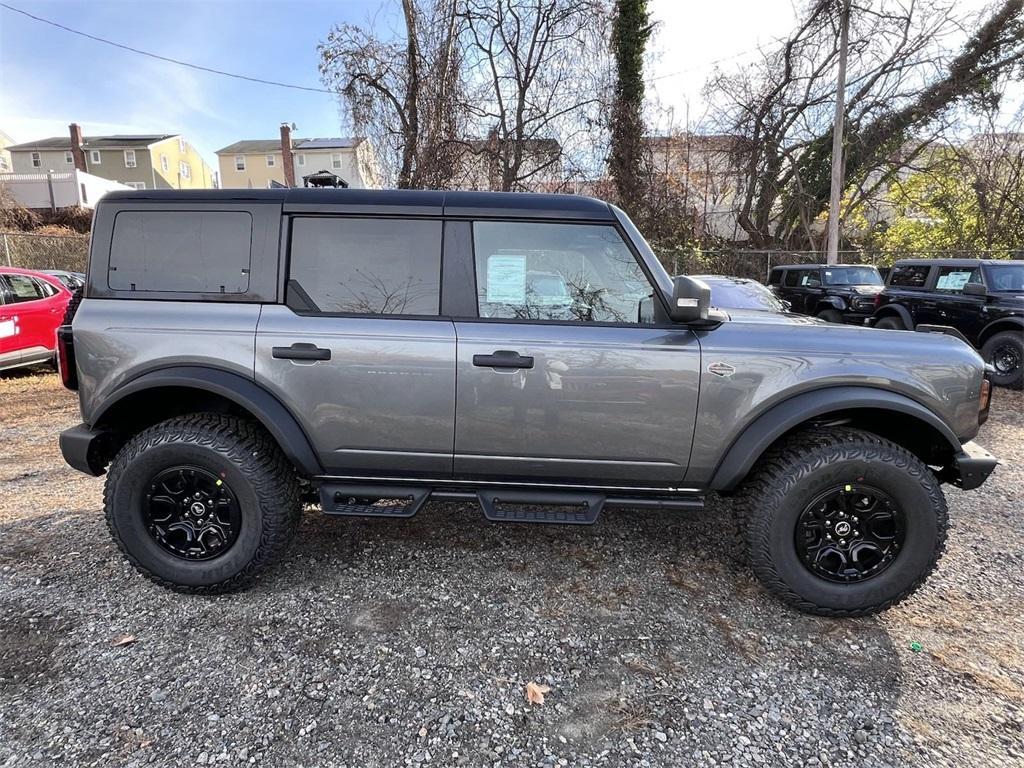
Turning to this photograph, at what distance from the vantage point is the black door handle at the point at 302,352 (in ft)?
8.84

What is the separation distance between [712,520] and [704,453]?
4.48ft

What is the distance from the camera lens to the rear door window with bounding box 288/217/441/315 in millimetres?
2773

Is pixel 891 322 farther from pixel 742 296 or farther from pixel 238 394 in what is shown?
pixel 238 394

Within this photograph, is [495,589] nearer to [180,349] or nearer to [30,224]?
[180,349]

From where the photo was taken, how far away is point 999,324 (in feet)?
24.8

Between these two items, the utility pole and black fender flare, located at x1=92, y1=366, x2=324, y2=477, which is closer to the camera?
black fender flare, located at x1=92, y1=366, x2=324, y2=477

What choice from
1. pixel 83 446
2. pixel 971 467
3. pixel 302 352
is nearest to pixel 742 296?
pixel 971 467

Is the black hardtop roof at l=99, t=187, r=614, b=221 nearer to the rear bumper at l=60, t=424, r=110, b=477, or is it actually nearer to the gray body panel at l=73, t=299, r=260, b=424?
the gray body panel at l=73, t=299, r=260, b=424

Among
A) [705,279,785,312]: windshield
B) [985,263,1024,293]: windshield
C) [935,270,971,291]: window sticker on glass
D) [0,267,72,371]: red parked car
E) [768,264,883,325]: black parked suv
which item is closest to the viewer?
[705,279,785,312]: windshield

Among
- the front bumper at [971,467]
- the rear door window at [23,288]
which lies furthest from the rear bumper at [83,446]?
the rear door window at [23,288]

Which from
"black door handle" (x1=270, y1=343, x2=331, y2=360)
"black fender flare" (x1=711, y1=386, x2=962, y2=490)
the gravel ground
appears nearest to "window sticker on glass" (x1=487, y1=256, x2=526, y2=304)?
"black door handle" (x1=270, y1=343, x2=331, y2=360)

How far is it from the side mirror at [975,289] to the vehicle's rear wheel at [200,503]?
9.08m

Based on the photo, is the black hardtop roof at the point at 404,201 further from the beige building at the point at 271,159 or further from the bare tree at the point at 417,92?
the beige building at the point at 271,159

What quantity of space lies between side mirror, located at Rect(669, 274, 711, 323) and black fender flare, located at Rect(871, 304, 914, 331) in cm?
770
